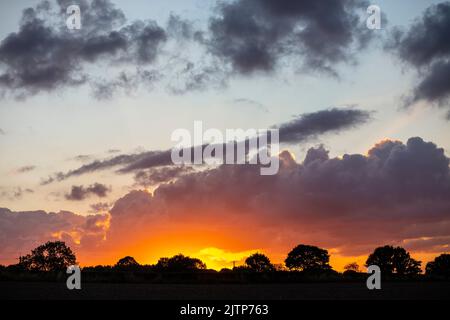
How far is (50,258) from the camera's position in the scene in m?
128

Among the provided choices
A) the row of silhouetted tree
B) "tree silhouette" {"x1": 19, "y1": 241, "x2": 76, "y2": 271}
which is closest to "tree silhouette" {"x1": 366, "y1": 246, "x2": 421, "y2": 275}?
the row of silhouetted tree

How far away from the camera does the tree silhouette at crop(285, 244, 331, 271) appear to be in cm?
12912

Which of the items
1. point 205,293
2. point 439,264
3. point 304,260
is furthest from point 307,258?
point 205,293

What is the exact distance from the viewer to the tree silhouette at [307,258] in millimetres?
129125

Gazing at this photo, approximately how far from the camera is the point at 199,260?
119 meters

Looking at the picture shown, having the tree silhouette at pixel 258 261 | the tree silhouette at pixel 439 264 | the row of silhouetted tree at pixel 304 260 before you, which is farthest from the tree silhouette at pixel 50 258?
the tree silhouette at pixel 439 264

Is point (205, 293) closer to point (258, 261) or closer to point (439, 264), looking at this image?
point (258, 261)

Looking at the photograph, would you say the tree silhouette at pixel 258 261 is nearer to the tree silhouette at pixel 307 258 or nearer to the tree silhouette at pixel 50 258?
the tree silhouette at pixel 307 258

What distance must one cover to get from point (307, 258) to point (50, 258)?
210ft

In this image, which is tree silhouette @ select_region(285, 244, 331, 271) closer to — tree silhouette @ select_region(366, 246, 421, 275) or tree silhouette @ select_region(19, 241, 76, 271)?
tree silhouette @ select_region(366, 246, 421, 275)

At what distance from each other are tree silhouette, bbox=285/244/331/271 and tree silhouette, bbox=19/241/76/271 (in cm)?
5485

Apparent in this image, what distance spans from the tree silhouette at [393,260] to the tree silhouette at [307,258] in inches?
449
